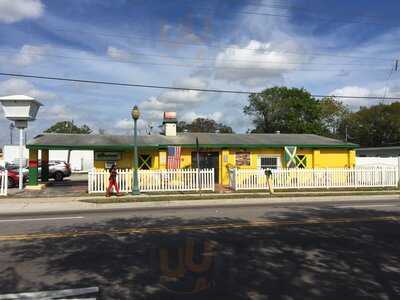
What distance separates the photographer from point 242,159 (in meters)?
26.6

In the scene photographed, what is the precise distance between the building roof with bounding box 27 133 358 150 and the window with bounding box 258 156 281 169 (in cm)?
97

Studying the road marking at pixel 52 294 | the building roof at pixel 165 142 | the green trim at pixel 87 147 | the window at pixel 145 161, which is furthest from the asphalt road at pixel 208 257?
the window at pixel 145 161

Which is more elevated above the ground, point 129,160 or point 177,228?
point 129,160

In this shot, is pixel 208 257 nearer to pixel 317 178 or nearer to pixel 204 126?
pixel 317 178

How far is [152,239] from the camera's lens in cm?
931

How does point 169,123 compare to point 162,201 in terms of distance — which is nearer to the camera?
point 162,201

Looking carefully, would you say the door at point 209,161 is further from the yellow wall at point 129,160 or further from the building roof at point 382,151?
the building roof at point 382,151

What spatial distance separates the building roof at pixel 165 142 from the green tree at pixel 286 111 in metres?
37.5

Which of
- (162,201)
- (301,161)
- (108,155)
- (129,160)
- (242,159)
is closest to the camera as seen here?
(162,201)

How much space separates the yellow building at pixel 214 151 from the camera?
82.0 feet

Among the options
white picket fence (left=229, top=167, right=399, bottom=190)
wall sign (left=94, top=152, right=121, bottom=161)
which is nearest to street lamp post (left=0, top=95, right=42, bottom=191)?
wall sign (left=94, top=152, right=121, bottom=161)

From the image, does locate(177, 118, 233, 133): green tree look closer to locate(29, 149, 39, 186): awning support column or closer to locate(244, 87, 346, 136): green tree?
locate(244, 87, 346, 136): green tree

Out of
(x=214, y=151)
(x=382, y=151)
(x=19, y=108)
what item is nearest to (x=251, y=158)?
(x=214, y=151)

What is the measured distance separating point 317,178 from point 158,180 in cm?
913
